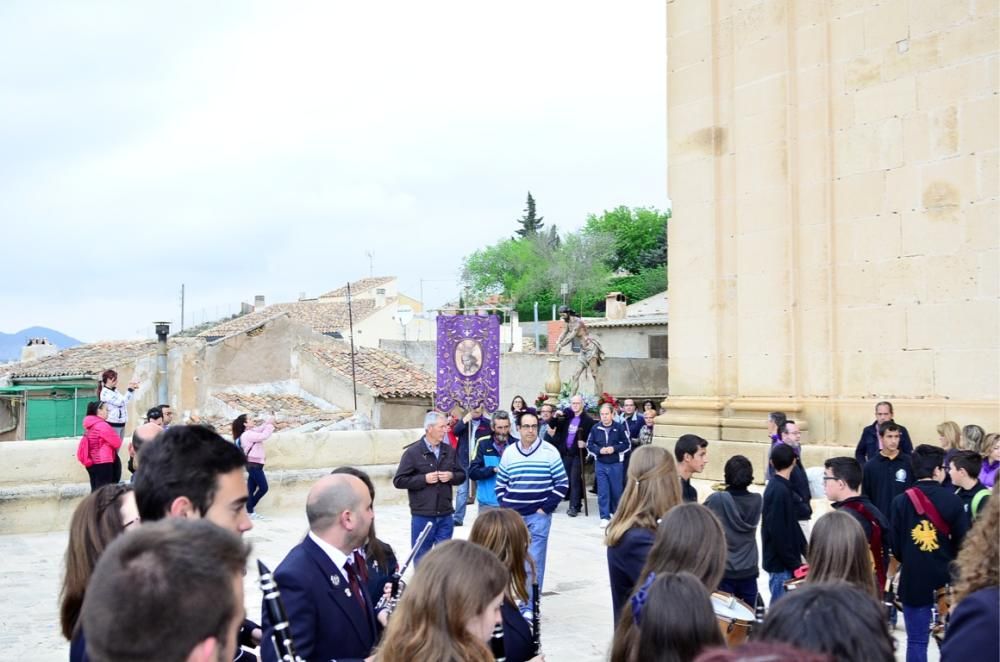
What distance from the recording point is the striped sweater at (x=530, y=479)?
316 inches

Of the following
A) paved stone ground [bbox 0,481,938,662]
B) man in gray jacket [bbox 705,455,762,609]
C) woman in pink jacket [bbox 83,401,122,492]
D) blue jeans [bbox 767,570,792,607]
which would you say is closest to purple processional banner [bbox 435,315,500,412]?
paved stone ground [bbox 0,481,938,662]

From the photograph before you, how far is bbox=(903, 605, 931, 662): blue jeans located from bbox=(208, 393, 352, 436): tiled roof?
64.7 ft

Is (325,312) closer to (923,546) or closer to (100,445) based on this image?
(100,445)

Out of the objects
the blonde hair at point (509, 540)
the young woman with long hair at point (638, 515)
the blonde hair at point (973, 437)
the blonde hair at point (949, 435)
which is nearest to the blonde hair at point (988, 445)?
the blonde hair at point (973, 437)

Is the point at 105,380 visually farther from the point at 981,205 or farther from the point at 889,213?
the point at 981,205

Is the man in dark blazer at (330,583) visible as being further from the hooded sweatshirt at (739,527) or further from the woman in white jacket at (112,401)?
the woman in white jacket at (112,401)

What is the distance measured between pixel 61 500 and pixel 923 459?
11197mm

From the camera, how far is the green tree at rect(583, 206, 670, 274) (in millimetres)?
84000

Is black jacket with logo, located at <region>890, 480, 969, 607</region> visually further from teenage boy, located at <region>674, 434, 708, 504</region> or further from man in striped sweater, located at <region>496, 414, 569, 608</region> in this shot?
man in striped sweater, located at <region>496, 414, 569, 608</region>

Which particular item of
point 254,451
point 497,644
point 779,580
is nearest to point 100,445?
point 254,451

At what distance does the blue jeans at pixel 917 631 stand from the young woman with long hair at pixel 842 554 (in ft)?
5.66

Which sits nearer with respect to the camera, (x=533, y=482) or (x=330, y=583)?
(x=330, y=583)

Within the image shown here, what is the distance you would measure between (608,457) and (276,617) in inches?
417

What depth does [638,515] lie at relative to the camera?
4.83 metres
